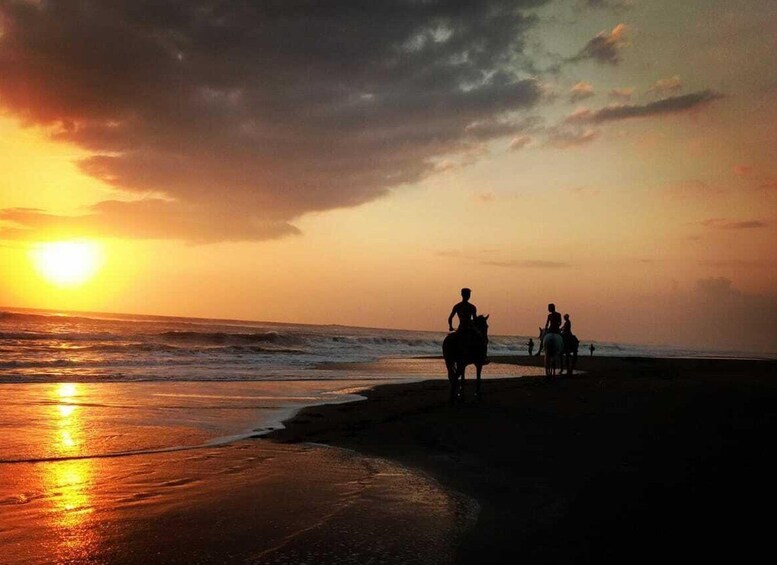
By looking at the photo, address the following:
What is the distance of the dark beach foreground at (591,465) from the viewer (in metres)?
4.13

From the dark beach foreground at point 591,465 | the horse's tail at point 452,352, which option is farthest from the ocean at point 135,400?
the horse's tail at point 452,352

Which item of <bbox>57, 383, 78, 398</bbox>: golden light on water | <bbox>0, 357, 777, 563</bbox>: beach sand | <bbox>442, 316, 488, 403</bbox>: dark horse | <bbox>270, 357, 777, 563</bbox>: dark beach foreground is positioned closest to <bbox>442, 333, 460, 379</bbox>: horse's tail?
<bbox>442, 316, 488, 403</bbox>: dark horse

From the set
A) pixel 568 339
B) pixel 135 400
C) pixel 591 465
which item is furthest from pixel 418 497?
pixel 568 339

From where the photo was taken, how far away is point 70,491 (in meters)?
5.54

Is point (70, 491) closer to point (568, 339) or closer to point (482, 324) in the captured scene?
point (482, 324)

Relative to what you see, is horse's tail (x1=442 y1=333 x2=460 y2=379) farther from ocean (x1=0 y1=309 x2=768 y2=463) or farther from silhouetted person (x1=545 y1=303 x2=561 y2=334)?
silhouetted person (x1=545 y1=303 x2=561 y2=334)

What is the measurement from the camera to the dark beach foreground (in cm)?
413

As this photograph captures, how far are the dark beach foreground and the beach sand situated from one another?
0.03 metres

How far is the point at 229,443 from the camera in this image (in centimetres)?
838

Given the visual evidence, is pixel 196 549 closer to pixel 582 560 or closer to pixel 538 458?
pixel 582 560

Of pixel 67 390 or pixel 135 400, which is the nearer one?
pixel 135 400

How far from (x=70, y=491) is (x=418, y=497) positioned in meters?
3.33

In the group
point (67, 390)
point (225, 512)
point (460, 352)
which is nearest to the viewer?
point (225, 512)

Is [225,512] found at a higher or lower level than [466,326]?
lower
